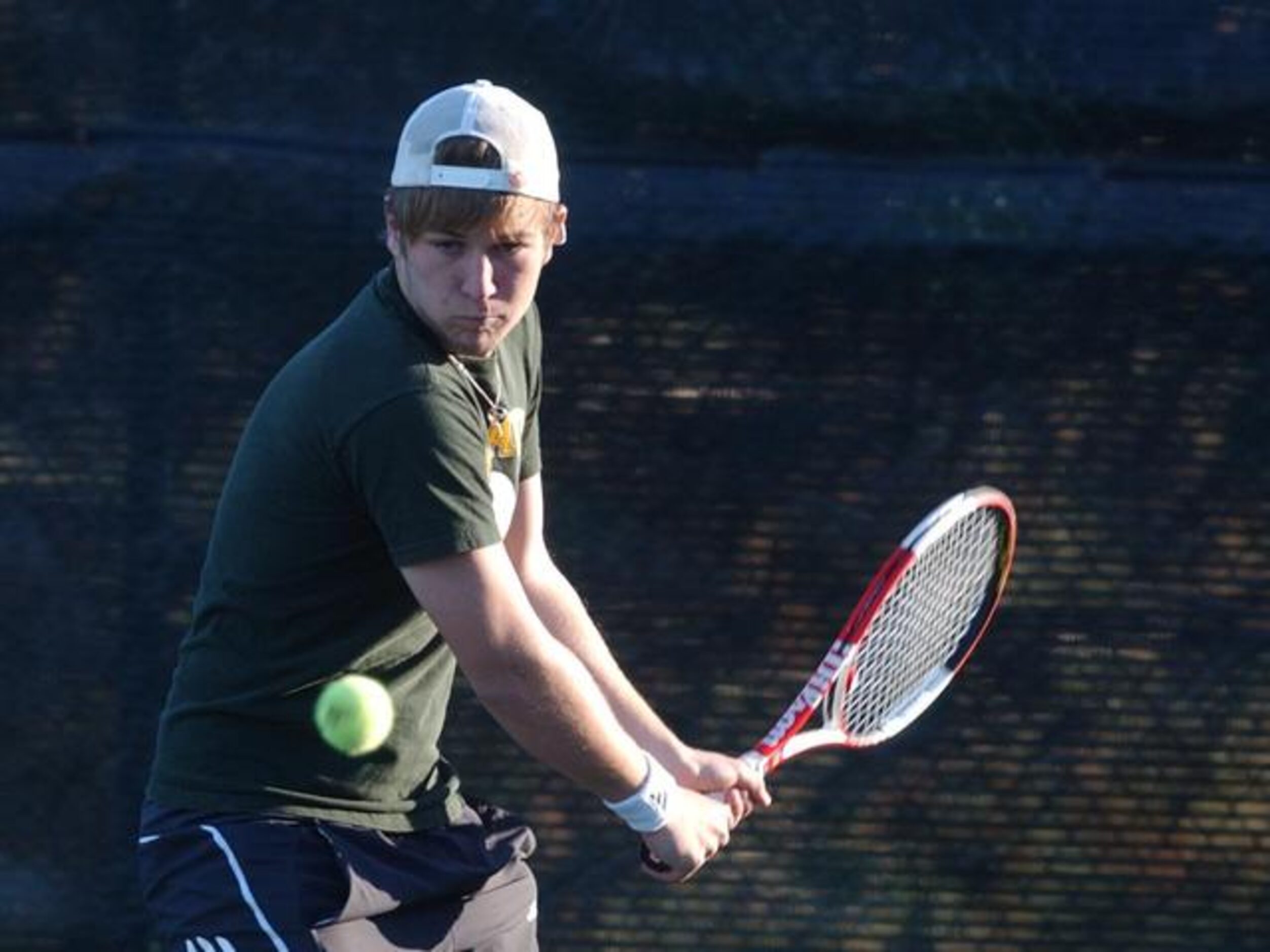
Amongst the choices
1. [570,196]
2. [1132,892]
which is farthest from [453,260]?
[1132,892]

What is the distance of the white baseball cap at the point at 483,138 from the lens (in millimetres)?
2615

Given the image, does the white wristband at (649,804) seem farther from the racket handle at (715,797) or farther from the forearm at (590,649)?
the forearm at (590,649)

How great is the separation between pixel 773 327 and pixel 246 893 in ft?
4.90

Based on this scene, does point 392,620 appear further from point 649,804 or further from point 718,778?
point 718,778

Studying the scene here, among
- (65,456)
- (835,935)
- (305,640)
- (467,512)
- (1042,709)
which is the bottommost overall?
(835,935)

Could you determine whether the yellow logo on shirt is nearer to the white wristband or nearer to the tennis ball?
the tennis ball

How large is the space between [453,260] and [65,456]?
1440 mm

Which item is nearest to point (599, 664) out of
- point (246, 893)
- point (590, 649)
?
point (590, 649)

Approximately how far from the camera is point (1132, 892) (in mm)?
3912

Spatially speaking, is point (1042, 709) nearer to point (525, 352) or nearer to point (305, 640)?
point (525, 352)

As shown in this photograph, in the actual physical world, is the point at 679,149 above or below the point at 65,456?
above

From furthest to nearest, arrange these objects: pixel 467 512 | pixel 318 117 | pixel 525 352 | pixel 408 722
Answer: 1. pixel 318 117
2. pixel 525 352
3. pixel 408 722
4. pixel 467 512

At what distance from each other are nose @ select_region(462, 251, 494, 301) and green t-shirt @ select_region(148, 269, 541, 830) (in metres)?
0.07

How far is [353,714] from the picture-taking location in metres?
2.69
